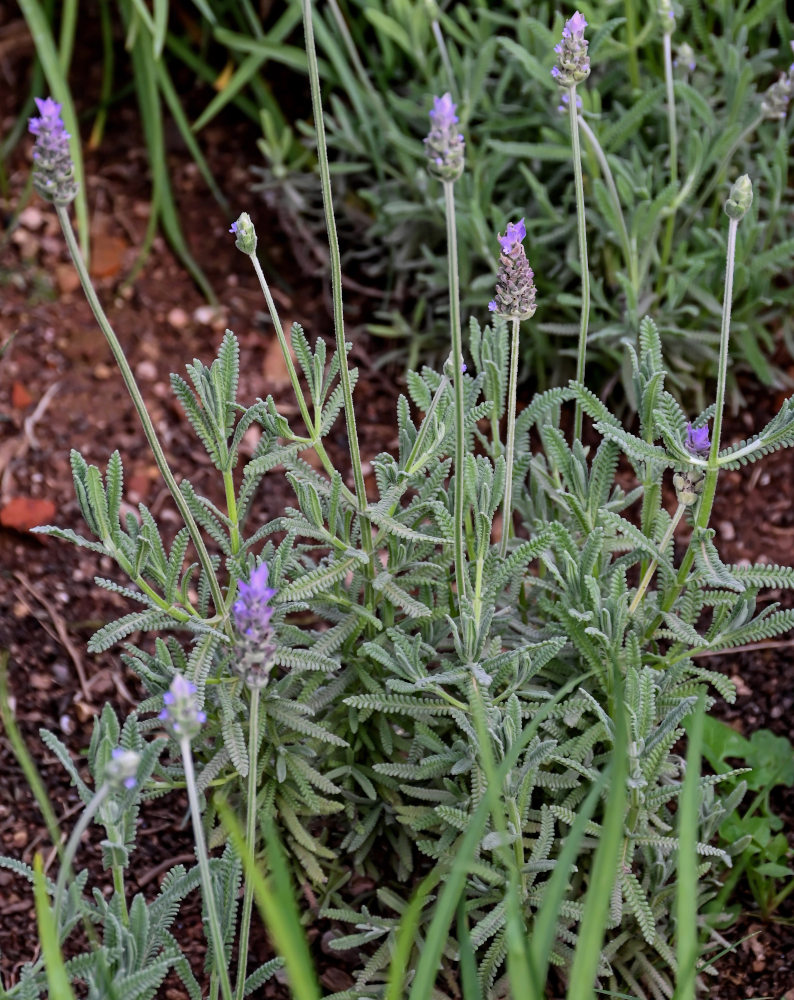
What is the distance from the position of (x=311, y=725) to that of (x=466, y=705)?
236mm

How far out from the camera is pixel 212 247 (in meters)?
3.31

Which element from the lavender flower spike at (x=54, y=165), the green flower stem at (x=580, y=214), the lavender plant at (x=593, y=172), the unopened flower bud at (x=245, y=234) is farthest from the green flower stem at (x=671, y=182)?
the lavender flower spike at (x=54, y=165)

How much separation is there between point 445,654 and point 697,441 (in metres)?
0.55

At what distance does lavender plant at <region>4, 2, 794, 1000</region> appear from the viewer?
1649 millimetres

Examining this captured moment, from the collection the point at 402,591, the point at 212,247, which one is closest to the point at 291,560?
the point at 402,591

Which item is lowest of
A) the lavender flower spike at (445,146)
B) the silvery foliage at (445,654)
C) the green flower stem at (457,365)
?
the silvery foliage at (445,654)

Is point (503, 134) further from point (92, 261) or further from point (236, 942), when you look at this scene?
point (236, 942)

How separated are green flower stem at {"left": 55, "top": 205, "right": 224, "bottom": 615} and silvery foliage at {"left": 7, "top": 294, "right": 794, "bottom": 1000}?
0.04m

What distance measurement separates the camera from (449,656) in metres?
1.93

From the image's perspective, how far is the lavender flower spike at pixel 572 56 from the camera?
1566 millimetres

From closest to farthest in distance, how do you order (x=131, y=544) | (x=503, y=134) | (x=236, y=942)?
(x=131, y=544)
(x=236, y=942)
(x=503, y=134)

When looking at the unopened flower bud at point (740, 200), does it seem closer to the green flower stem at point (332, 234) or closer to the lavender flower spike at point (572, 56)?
the lavender flower spike at point (572, 56)

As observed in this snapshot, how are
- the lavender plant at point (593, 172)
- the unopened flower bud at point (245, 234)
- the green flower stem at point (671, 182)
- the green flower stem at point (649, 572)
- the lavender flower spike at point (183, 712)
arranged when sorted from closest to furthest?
the lavender flower spike at point (183, 712)
the unopened flower bud at point (245, 234)
the green flower stem at point (649, 572)
the green flower stem at point (671, 182)
the lavender plant at point (593, 172)

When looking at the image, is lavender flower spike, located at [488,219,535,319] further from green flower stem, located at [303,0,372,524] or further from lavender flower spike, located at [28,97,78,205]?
lavender flower spike, located at [28,97,78,205]
